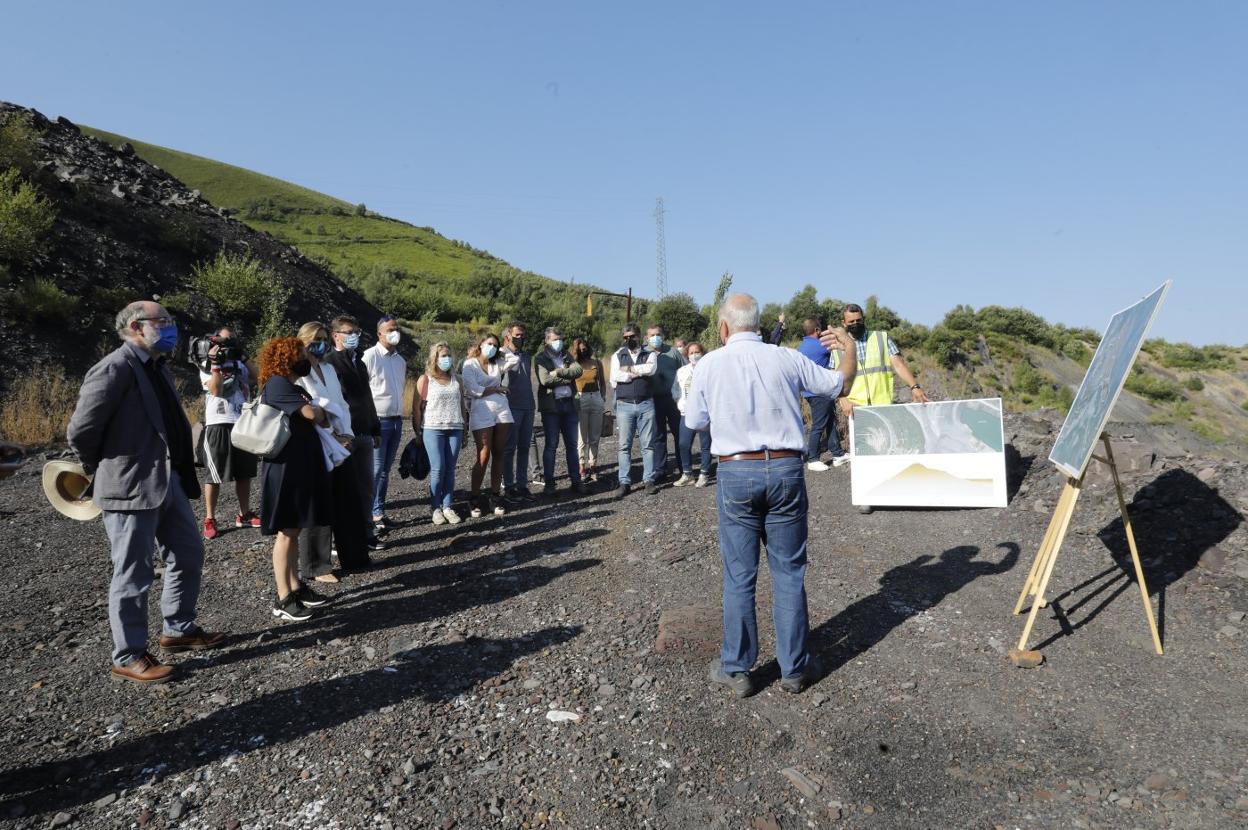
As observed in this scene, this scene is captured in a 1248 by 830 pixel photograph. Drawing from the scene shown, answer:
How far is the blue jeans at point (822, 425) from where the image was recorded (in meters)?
9.24

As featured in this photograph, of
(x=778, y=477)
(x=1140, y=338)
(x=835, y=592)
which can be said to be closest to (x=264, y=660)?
(x=778, y=477)

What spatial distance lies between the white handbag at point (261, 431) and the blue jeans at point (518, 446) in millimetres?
3917

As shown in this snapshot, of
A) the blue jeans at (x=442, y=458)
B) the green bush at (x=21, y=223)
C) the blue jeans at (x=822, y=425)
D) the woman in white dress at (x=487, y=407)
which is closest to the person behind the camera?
the blue jeans at (x=442, y=458)

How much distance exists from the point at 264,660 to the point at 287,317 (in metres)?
21.2

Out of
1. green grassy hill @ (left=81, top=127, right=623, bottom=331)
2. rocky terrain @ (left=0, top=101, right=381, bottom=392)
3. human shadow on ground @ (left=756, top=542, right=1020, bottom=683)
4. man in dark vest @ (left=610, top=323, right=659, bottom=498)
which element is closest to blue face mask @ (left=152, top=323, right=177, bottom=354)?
human shadow on ground @ (left=756, top=542, right=1020, bottom=683)

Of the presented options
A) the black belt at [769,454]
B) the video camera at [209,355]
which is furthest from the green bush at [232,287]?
the black belt at [769,454]

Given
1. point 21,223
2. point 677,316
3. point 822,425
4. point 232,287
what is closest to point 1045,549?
point 822,425

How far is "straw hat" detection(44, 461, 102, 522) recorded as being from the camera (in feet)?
14.1

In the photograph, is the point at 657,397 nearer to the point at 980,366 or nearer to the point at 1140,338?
the point at 1140,338

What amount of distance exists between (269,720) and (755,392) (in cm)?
306

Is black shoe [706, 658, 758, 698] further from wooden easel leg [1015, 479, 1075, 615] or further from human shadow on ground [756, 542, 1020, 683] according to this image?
wooden easel leg [1015, 479, 1075, 615]

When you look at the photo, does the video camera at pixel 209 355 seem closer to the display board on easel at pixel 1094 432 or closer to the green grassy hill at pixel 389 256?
the display board on easel at pixel 1094 432

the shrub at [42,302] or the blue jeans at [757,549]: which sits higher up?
the shrub at [42,302]

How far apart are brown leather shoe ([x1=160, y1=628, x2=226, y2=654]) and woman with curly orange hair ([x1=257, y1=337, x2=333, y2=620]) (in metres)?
0.51
